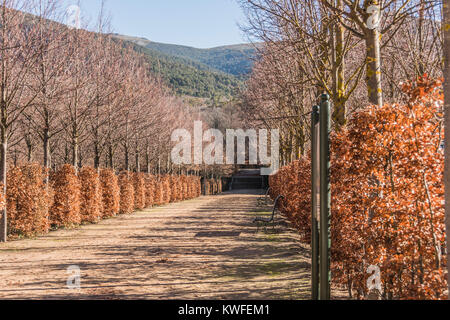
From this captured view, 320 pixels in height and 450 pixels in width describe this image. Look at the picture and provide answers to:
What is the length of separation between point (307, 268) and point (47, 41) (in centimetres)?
1024

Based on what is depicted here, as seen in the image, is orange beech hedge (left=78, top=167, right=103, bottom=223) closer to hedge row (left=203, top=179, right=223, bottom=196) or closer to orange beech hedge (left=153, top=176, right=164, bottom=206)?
orange beech hedge (left=153, top=176, right=164, bottom=206)

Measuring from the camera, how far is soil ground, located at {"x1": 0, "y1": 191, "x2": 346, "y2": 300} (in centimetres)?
582

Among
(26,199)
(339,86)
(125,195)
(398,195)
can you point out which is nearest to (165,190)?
(125,195)

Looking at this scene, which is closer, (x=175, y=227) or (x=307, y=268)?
(x=307, y=268)

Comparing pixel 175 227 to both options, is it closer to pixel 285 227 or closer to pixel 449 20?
pixel 285 227

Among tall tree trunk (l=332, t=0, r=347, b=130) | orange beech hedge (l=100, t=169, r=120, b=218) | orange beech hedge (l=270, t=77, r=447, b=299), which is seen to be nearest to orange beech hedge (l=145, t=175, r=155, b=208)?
orange beech hedge (l=100, t=169, r=120, b=218)

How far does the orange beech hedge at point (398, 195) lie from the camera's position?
148 inches

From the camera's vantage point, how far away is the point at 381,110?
167 inches

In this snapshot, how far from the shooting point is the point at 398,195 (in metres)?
4.30

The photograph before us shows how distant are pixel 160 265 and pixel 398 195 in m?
4.89

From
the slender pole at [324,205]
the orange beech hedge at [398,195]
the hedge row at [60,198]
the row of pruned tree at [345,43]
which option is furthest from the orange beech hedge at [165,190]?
the slender pole at [324,205]

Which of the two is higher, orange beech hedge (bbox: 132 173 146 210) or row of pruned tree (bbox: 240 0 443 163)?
row of pruned tree (bbox: 240 0 443 163)

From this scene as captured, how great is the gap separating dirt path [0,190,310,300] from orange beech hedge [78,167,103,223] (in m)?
2.26
